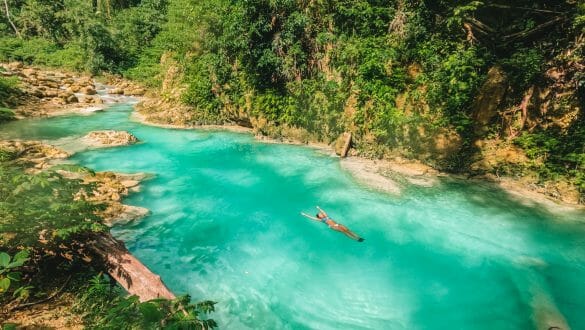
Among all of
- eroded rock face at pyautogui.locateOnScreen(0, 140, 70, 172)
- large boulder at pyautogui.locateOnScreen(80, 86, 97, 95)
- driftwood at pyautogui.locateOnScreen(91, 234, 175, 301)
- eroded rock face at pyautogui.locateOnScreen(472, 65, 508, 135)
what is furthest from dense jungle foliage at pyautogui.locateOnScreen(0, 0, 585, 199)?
driftwood at pyautogui.locateOnScreen(91, 234, 175, 301)

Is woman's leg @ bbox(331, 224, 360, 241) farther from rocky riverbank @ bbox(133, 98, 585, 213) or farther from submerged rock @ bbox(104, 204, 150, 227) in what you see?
submerged rock @ bbox(104, 204, 150, 227)

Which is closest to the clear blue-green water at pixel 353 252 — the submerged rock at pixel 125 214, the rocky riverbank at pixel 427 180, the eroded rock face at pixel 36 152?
the submerged rock at pixel 125 214

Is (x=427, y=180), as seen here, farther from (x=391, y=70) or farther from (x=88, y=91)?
(x=88, y=91)

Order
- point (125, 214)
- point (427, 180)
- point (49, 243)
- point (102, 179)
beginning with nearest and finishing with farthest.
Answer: point (49, 243) → point (125, 214) → point (102, 179) → point (427, 180)

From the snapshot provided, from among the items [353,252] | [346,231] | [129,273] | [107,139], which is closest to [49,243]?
[129,273]

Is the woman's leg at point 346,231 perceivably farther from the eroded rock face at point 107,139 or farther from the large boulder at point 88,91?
the large boulder at point 88,91

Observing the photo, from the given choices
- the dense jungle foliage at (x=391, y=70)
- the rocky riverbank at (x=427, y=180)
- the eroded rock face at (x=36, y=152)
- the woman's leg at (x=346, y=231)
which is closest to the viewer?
the woman's leg at (x=346, y=231)

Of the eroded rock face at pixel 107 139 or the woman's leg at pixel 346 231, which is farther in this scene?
the eroded rock face at pixel 107 139
